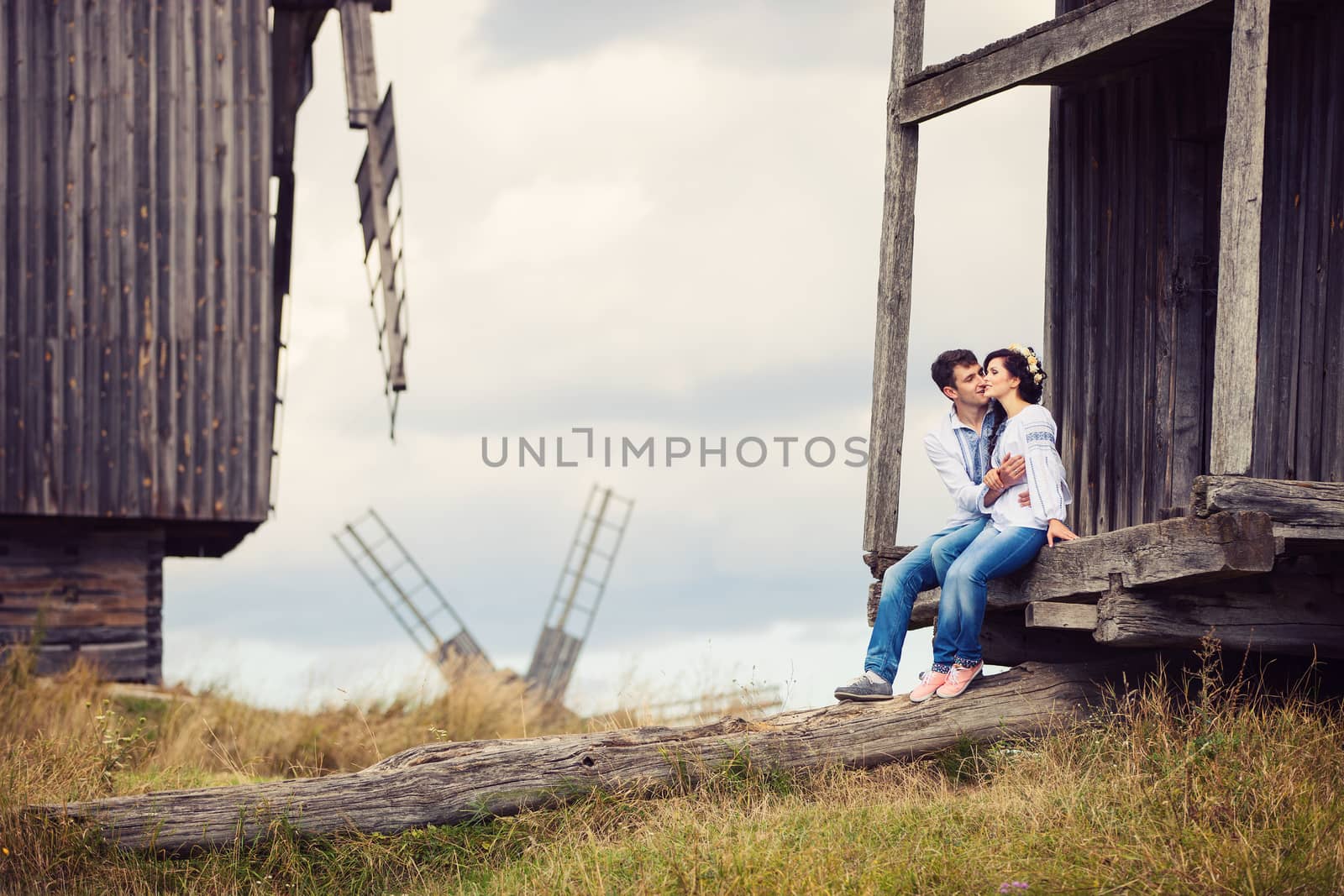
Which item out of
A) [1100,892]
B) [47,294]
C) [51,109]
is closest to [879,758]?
[1100,892]

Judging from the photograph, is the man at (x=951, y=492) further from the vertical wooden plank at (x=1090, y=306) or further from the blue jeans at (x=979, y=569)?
the vertical wooden plank at (x=1090, y=306)

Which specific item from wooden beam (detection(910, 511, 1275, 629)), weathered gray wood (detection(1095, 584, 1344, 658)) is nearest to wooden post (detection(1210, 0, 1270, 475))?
wooden beam (detection(910, 511, 1275, 629))

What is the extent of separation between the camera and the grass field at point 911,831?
5.79m

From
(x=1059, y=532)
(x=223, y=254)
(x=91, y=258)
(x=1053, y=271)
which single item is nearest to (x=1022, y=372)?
(x=1059, y=532)

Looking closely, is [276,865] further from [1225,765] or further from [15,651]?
[15,651]

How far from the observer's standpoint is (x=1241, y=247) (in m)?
6.67

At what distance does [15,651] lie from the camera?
44.5ft

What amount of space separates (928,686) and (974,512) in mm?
1025

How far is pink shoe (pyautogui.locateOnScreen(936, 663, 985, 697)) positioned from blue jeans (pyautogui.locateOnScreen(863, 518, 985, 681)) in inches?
12.5

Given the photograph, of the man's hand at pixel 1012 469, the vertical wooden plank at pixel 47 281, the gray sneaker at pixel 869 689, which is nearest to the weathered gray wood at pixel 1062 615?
the man's hand at pixel 1012 469

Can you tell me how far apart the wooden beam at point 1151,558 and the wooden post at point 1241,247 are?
301 millimetres

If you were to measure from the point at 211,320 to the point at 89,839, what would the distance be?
7713mm

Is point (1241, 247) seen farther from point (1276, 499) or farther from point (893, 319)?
point (893, 319)

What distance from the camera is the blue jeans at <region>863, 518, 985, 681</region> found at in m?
7.82
